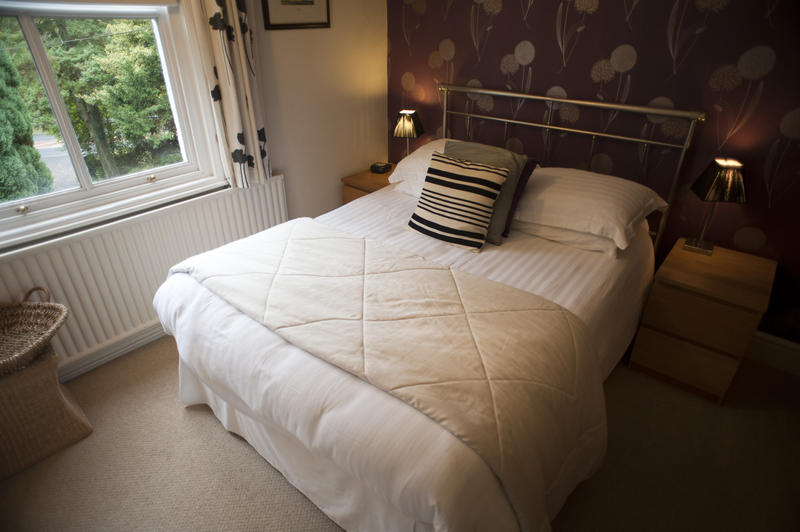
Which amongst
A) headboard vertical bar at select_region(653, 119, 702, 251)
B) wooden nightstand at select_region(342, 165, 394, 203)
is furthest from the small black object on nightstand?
headboard vertical bar at select_region(653, 119, 702, 251)

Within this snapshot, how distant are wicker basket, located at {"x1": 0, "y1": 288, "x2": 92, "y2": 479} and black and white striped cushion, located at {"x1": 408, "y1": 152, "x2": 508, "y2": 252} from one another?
166 cm

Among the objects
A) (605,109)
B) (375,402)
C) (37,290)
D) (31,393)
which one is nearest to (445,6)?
(605,109)

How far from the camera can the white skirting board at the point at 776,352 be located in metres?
2.15

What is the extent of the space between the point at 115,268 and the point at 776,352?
133 inches

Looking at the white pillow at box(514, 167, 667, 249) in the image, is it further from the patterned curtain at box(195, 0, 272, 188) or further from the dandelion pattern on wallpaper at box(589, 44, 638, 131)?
the patterned curtain at box(195, 0, 272, 188)

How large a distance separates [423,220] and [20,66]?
187cm

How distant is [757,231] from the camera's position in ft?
6.85

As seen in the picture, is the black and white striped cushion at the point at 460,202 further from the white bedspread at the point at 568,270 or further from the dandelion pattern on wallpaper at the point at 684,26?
the dandelion pattern on wallpaper at the point at 684,26

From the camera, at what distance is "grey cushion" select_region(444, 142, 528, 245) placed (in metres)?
2.04

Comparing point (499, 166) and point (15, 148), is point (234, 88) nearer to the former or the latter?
point (15, 148)

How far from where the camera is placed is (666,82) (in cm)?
209

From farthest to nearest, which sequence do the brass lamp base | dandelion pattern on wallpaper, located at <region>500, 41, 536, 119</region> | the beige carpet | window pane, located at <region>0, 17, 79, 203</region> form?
dandelion pattern on wallpaper, located at <region>500, 41, 536, 119</region>
the brass lamp base
window pane, located at <region>0, 17, 79, 203</region>
the beige carpet

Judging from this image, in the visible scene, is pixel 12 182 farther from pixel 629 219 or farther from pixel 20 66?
pixel 629 219

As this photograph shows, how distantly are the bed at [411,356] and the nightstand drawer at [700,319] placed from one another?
9cm
